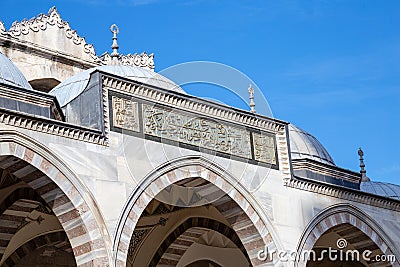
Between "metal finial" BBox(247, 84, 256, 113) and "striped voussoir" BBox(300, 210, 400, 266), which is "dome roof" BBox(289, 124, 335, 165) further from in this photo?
"striped voussoir" BBox(300, 210, 400, 266)

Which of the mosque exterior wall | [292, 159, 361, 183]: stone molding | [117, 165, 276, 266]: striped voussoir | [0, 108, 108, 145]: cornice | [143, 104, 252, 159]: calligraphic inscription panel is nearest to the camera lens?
[0, 108, 108, 145]: cornice

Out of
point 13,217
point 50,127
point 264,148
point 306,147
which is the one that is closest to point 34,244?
point 13,217

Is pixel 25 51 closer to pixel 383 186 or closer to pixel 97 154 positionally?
pixel 97 154

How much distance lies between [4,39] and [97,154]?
195 inches

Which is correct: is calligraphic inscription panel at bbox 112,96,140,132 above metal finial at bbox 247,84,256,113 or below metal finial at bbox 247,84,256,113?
below

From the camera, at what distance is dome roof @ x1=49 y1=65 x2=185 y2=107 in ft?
33.8

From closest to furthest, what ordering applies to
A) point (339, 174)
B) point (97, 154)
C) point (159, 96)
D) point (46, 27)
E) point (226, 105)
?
point (97, 154)
point (159, 96)
point (226, 105)
point (339, 174)
point (46, 27)

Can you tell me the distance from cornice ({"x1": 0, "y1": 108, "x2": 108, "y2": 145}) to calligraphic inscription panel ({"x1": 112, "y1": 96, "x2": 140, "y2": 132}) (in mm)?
347

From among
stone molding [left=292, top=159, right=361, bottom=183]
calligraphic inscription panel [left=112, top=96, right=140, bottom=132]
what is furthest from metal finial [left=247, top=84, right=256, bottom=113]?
calligraphic inscription panel [left=112, top=96, right=140, bottom=132]

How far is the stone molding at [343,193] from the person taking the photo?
1088cm

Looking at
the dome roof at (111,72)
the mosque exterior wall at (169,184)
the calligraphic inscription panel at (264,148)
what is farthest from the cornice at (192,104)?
the dome roof at (111,72)

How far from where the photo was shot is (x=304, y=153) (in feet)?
43.2

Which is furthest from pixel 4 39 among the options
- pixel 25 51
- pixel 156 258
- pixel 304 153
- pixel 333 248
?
pixel 333 248

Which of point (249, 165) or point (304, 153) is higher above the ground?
point (304, 153)
